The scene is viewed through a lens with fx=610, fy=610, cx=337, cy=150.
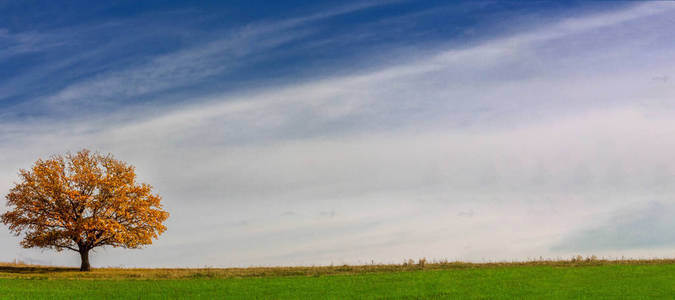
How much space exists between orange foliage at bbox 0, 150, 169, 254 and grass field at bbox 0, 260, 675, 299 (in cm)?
471

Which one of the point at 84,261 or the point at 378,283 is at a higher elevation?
the point at 84,261

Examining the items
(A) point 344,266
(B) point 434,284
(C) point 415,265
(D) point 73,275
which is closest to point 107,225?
(D) point 73,275

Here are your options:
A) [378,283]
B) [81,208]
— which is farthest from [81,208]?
[378,283]

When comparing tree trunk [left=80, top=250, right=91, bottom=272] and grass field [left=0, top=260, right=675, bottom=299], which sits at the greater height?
tree trunk [left=80, top=250, right=91, bottom=272]

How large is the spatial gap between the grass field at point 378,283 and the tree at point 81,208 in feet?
15.5

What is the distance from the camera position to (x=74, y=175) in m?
59.5

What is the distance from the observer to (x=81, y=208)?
58.8 meters

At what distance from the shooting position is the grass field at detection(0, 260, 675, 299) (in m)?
37.5

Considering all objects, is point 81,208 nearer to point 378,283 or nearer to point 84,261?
point 84,261

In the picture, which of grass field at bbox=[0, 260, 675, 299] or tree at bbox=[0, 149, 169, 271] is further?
tree at bbox=[0, 149, 169, 271]

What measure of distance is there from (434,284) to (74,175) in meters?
37.8

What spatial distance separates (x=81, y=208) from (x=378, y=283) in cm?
3255

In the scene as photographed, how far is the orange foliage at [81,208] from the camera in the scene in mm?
57969

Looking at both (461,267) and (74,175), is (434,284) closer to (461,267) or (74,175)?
(461,267)
